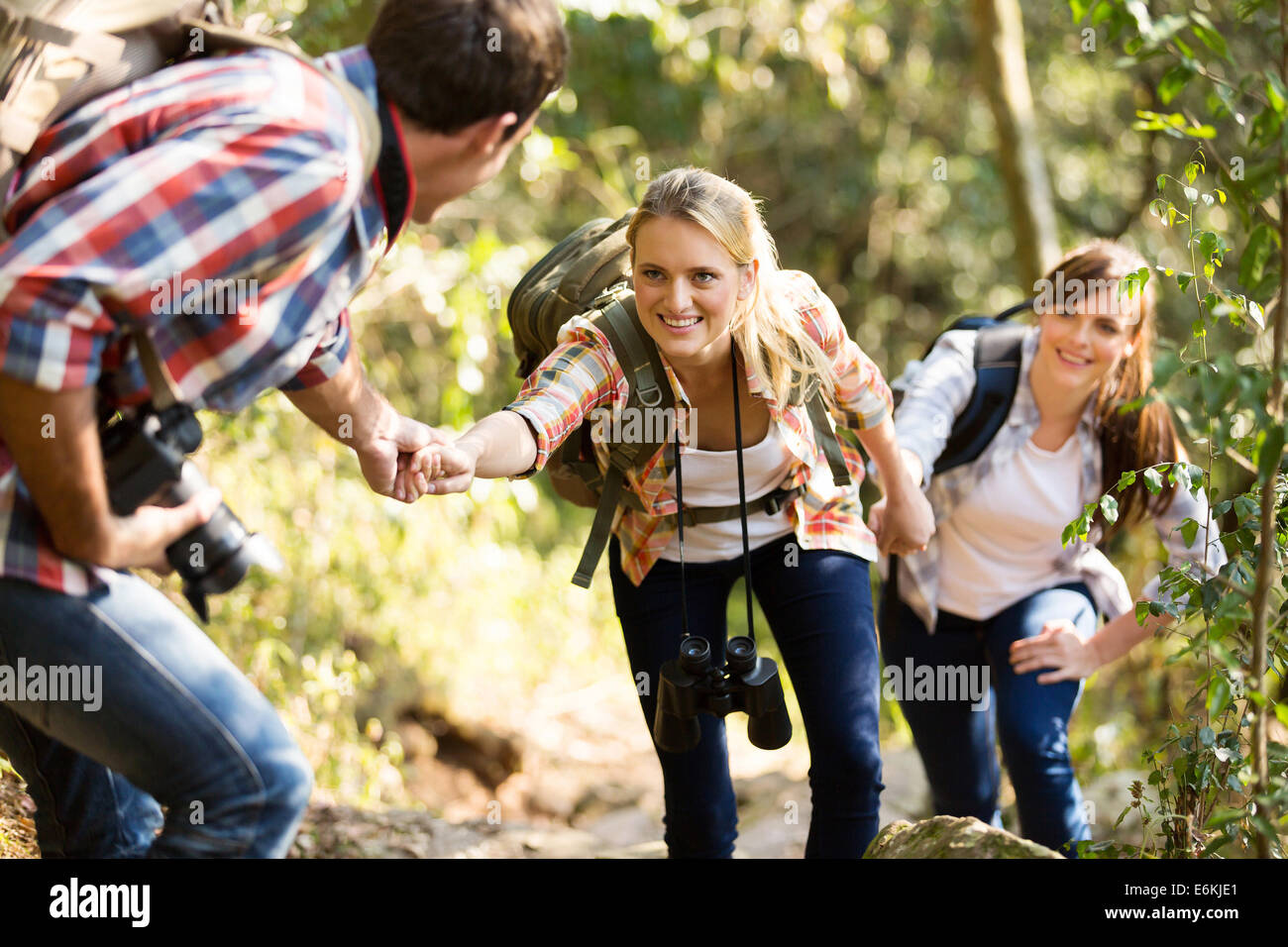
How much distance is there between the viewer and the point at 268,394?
471cm

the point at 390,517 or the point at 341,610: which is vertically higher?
the point at 390,517

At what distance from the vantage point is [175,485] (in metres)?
1.77

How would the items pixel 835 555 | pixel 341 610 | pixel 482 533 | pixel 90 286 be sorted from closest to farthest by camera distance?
pixel 90 286 < pixel 835 555 < pixel 341 610 < pixel 482 533

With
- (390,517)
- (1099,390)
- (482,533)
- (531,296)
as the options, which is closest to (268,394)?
(390,517)

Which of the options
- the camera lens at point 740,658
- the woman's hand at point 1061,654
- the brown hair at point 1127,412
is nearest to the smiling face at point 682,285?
the camera lens at point 740,658

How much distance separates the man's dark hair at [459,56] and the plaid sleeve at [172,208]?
5.2 inches

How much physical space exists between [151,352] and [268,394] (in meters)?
3.19

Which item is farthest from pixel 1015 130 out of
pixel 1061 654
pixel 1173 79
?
pixel 1173 79

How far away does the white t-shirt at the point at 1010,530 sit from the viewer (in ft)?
10.6

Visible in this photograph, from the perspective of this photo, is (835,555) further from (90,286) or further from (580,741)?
(580,741)

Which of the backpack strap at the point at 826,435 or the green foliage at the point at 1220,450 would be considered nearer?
the green foliage at the point at 1220,450

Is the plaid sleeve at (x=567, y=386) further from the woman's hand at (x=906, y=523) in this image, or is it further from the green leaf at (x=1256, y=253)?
the green leaf at (x=1256, y=253)

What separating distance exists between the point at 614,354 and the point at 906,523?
2.87 ft

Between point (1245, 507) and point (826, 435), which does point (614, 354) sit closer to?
point (826, 435)
